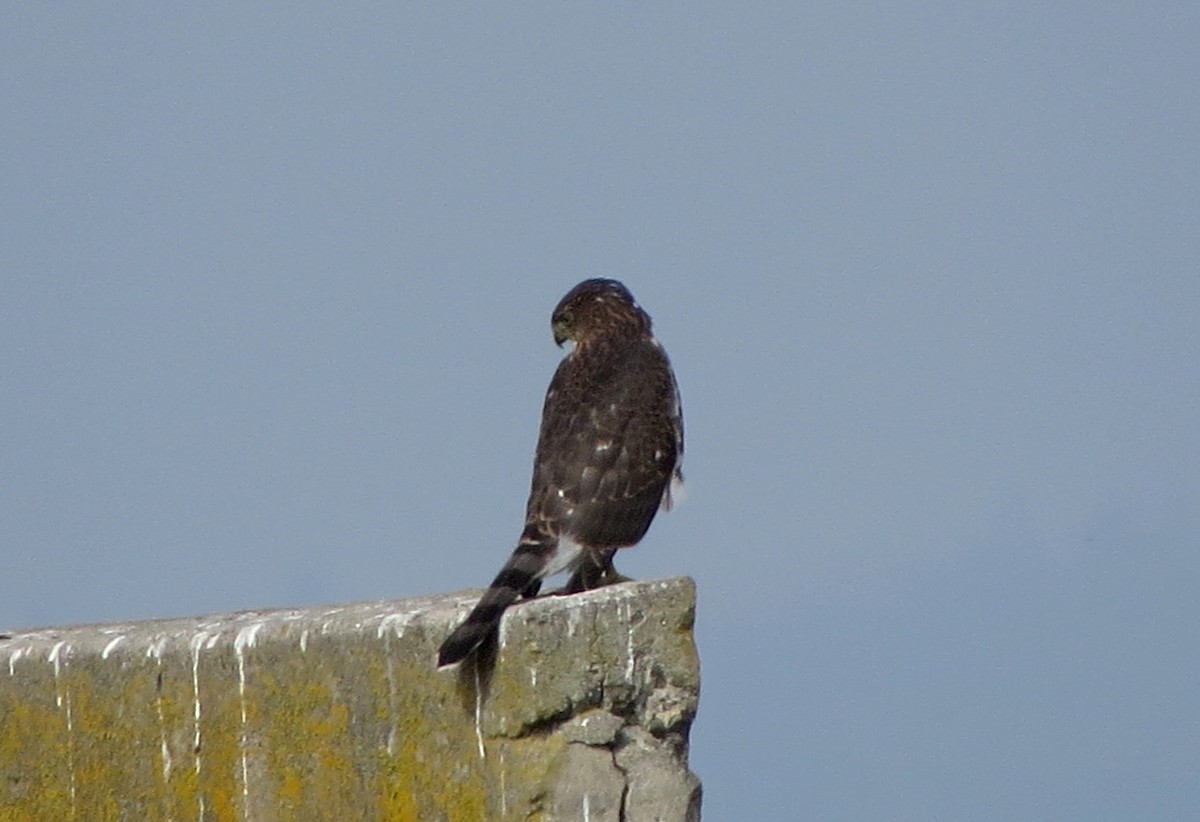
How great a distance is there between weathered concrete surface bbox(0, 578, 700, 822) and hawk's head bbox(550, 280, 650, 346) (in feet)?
6.73

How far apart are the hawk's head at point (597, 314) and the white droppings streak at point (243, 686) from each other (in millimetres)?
2342

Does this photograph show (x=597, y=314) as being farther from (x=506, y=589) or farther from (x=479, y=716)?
(x=479, y=716)

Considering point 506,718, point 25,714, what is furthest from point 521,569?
point 25,714

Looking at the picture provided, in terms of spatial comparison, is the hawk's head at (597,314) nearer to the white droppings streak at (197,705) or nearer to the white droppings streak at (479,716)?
the white droppings streak at (197,705)

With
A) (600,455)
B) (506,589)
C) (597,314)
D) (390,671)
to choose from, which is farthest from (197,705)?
(597,314)

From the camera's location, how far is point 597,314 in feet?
25.6

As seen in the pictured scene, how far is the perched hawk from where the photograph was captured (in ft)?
21.0

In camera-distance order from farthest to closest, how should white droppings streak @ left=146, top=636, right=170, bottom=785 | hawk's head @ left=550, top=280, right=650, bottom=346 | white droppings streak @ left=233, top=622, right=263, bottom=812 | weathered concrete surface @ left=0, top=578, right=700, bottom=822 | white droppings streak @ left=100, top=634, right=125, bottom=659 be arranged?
hawk's head @ left=550, top=280, right=650, bottom=346
white droppings streak @ left=100, top=634, right=125, bottom=659
white droppings streak @ left=146, top=636, right=170, bottom=785
white droppings streak @ left=233, top=622, right=263, bottom=812
weathered concrete surface @ left=0, top=578, right=700, bottom=822

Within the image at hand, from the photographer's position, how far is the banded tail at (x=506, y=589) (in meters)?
5.09

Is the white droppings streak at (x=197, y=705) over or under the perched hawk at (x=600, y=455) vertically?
under

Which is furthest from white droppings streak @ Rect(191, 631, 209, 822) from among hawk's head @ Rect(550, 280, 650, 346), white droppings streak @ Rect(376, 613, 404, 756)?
hawk's head @ Rect(550, 280, 650, 346)

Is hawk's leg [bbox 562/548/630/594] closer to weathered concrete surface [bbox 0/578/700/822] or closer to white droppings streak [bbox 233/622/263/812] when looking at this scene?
weathered concrete surface [bbox 0/578/700/822]

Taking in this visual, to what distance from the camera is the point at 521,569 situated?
5930 millimetres

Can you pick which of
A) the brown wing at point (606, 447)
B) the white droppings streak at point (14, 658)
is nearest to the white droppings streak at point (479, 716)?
the brown wing at point (606, 447)
